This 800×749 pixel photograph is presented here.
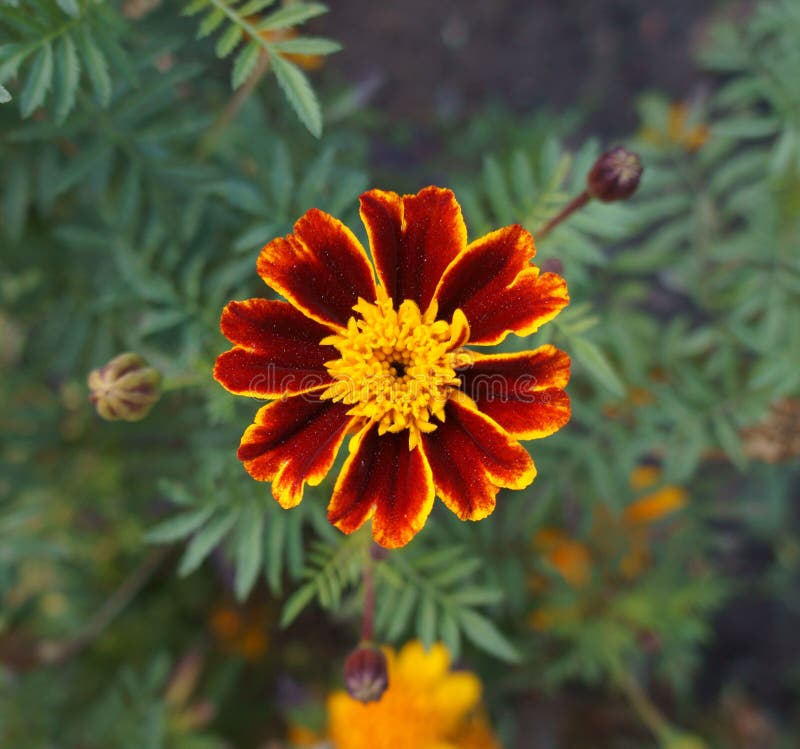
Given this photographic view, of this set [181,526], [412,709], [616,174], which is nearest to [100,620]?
[412,709]

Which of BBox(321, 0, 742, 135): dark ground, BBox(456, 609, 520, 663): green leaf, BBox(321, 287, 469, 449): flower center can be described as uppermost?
BBox(321, 0, 742, 135): dark ground

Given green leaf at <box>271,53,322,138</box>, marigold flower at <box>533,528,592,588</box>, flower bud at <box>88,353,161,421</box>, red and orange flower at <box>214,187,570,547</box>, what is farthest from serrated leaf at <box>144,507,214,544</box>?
marigold flower at <box>533,528,592,588</box>

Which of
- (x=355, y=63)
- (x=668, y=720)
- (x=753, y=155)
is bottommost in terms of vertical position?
(x=668, y=720)

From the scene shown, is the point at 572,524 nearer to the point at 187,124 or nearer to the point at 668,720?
the point at 668,720

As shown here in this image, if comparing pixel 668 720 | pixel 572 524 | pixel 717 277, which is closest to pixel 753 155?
pixel 717 277

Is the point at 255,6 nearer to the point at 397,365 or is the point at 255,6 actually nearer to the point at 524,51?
the point at 397,365

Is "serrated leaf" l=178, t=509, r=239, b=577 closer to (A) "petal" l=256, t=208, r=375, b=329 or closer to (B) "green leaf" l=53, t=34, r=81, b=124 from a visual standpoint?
(A) "petal" l=256, t=208, r=375, b=329
